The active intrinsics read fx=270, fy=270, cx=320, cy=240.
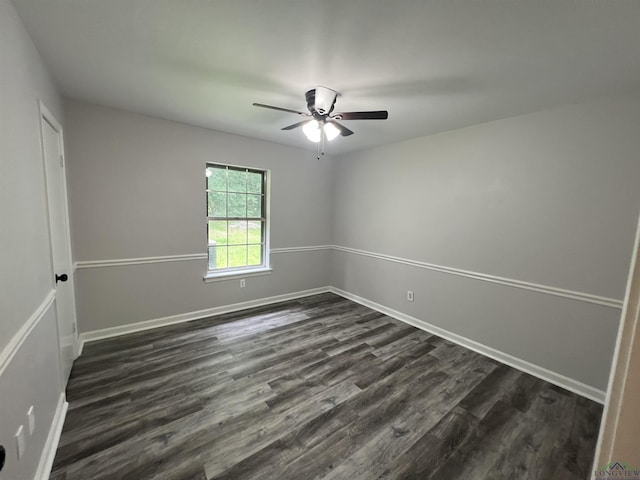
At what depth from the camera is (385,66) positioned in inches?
70.8

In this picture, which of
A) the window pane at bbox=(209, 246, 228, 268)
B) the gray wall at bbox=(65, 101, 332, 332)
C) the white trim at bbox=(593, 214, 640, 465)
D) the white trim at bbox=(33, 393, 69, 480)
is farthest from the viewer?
the window pane at bbox=(209, 246, 228, 268)

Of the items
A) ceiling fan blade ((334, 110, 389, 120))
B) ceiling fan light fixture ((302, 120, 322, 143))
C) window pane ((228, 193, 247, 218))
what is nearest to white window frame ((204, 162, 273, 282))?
window pane ((228, 193, 247, 218))

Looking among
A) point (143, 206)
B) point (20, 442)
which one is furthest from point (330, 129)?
point (20, 442)

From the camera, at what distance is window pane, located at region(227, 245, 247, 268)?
380 cm

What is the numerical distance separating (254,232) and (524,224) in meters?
3.21

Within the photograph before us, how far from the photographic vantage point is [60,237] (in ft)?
7.20

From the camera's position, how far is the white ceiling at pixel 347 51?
134 centimetres

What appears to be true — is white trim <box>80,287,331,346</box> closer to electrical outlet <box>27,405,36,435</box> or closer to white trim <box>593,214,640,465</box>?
Answer: electrical outlet <box>27,405,36,435</box>

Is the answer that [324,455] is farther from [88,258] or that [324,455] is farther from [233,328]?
[88,258]

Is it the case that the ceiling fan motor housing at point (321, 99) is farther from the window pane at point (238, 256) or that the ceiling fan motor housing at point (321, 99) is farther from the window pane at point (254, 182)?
the window pane at point (238, 256)

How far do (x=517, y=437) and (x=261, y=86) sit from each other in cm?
311

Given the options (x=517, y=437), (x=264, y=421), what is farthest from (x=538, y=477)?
(x=264, y=421)

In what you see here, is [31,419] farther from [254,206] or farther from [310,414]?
[254,206]

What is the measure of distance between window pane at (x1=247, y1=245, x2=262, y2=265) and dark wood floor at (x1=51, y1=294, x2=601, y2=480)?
1238 millimetres
